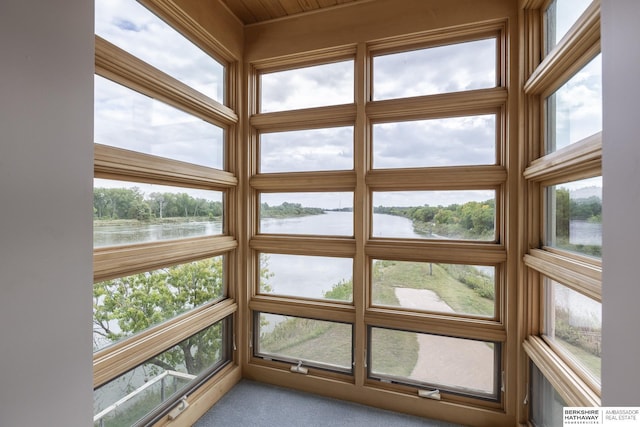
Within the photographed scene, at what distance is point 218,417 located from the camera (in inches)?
76.2

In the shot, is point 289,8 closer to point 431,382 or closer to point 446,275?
point 446,275

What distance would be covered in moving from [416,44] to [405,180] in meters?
0.98

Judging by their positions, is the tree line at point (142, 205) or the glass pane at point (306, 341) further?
the glass pane at point (306, 341)

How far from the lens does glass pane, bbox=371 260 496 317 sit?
198 cm

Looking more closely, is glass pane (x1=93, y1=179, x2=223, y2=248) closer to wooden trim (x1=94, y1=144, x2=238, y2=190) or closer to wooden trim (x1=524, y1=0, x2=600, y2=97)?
wooden trim (x1=94, y1=144, x2=238, y2=190)

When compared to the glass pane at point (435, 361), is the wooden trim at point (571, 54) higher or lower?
higher

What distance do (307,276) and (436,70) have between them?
181 cm

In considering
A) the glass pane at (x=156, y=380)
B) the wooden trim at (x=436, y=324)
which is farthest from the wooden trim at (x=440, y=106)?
the glass pane at (x=156, y=380)

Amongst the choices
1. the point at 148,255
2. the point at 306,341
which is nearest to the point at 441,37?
the point at 148,255

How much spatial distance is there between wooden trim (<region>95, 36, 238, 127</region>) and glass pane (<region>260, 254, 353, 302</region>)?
122cm

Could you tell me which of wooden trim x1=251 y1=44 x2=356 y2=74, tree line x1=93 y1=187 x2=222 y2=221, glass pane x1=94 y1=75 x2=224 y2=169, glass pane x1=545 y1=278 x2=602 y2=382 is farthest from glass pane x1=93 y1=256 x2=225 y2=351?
glass pane x1=545 y1=278 x2=602 y2=382

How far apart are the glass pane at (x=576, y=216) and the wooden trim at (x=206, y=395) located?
235 centimetres

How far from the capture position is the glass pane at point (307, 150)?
2262 mm

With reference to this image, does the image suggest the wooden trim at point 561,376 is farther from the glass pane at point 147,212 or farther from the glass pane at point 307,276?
the glass pane at point 147,212
